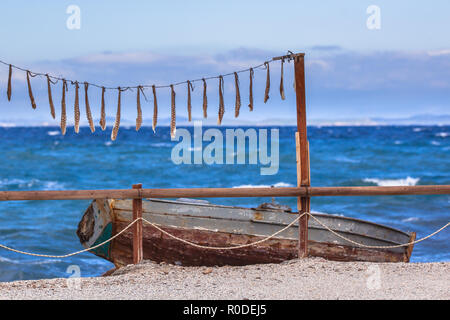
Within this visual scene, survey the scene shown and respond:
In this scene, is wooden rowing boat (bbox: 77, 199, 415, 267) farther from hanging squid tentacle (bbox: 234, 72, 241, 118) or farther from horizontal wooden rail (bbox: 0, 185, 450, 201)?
hanging squid tentacle (bbox: 234, 72, 241, 118)

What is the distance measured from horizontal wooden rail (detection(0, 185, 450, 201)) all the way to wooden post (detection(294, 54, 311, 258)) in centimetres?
19

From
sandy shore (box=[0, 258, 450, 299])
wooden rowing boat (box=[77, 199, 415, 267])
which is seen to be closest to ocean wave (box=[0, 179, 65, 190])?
wooden rowing boat (box=[77, 199, 415, 267])

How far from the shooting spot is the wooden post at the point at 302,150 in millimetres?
7973

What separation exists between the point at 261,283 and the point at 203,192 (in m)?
1.37

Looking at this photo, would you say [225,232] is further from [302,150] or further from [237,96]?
[237,96]

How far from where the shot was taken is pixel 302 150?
26.5ft

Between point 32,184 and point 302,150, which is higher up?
point 302,150

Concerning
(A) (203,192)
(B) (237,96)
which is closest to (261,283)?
(A) (203,192)

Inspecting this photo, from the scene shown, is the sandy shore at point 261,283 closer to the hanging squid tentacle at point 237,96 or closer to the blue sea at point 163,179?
the hanging squid tentacle at point 237,96

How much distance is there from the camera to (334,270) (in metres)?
7.56

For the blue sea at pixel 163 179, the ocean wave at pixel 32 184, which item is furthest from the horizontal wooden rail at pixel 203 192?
the ocean wave at pixel 32 184

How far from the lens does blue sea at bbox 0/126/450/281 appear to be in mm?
15002

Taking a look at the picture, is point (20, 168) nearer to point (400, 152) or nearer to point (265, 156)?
point (265, 156)
